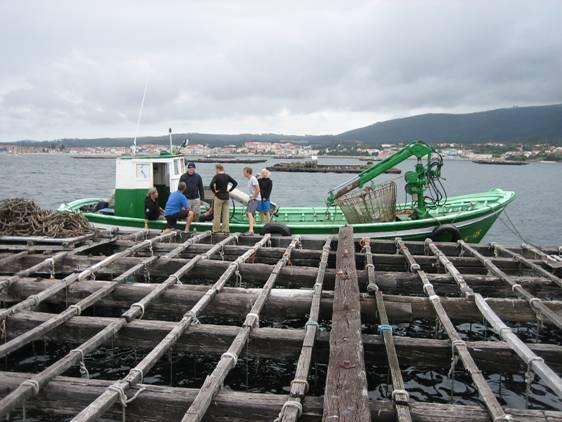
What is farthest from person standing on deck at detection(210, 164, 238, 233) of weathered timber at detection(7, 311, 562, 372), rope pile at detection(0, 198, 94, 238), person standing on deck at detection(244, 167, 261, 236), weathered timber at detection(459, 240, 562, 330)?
weathered timber at detection(7, 311, 562, 372)

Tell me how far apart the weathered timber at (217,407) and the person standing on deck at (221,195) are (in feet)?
25.5

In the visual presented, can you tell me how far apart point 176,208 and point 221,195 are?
119cm

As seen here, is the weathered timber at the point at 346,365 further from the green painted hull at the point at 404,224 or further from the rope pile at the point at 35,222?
the green painted hull at the point at 404,224

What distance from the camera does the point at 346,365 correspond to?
395 cm

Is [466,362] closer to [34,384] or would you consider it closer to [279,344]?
[279,344]

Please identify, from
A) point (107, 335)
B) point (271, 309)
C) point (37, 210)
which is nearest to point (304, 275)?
point (271, 309)

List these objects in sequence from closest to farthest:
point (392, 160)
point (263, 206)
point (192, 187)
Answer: point (192, 187) < point (263, 206) < point (392, 160)

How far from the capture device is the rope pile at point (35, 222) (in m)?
8.88

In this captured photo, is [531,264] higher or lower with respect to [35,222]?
lower

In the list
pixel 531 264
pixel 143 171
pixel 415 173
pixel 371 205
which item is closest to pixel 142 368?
pixel 531 264

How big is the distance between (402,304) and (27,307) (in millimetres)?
4756

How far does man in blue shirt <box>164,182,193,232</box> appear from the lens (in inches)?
440

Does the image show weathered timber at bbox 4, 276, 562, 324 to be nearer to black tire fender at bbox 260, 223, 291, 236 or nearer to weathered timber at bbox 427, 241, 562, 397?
weathered timber at bbox 427, 241, 562, 397

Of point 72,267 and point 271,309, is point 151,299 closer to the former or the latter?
point 271,309
